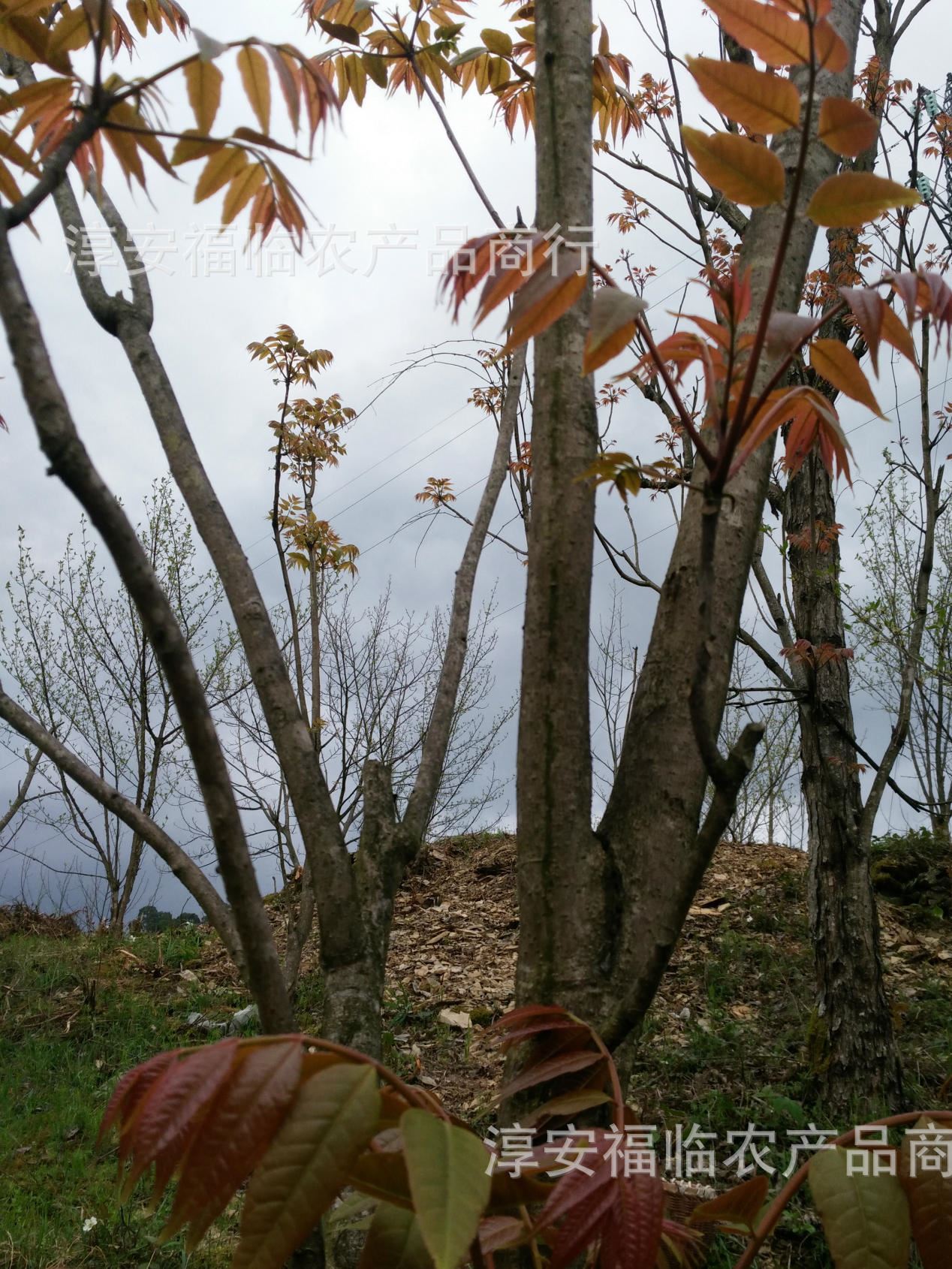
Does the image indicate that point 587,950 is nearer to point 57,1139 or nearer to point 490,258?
point 490,258

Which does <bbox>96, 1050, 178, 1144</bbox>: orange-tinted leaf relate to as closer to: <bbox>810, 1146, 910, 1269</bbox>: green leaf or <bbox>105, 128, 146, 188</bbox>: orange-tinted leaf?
<bbox>810, 1146, 910, 1269</bbox>: green leaf

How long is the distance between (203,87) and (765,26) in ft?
1.66

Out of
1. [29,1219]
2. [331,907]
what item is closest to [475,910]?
[29,1219]

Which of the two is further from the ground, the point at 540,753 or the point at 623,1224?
the point at 540,753

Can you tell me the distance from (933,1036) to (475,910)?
2.72 metres

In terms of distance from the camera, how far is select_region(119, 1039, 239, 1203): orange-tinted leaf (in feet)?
2.14

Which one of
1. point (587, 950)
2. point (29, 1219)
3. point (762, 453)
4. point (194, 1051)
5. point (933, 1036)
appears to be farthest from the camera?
point (933, 1036)

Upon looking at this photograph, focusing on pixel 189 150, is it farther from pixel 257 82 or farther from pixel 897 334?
pixel 897 334

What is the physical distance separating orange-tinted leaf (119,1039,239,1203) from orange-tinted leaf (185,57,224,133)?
80 cm

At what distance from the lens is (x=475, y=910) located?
5.74 metres

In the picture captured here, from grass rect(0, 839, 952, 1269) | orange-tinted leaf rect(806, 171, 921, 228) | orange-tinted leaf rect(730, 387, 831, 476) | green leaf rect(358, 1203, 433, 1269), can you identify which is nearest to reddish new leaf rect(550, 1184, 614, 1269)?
green leaf rect(358, 1203, 433, 1269)

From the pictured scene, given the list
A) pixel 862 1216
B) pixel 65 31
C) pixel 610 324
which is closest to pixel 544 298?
pixel 610 324

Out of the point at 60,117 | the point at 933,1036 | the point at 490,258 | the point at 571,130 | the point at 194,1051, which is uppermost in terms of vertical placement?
the point at 571,130

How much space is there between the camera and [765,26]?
2.72 ft
